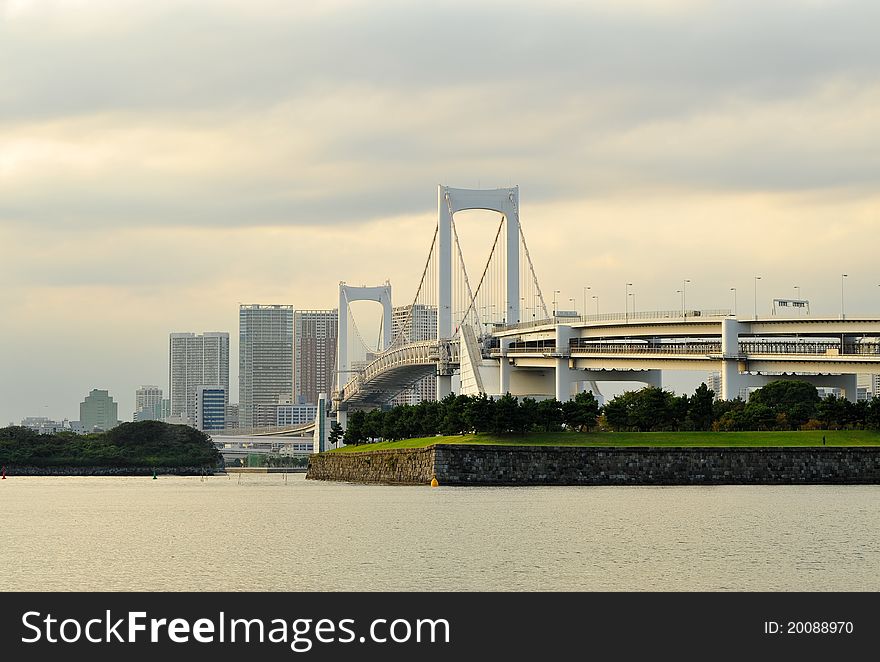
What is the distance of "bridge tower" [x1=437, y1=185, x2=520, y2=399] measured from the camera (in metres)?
106

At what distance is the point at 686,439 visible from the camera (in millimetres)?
67000

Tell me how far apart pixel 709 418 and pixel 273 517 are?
2960 centimetres

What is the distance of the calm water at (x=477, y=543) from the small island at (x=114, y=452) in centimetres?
7987

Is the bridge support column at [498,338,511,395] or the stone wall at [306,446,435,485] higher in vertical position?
the bridge support column at [498,338,511,395]

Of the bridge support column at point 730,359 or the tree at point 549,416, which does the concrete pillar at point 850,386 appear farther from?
the tree at point 549,416

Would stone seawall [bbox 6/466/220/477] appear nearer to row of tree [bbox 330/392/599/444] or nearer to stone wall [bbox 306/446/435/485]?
stone wall [bbox 306/446/435/485]

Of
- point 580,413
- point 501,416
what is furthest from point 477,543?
point 580,413

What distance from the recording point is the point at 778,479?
63625 mm

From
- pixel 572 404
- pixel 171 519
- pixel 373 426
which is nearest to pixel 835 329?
pixel 572 404

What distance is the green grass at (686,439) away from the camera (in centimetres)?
6612

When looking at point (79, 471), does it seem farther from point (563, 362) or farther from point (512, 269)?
point (563, 362)

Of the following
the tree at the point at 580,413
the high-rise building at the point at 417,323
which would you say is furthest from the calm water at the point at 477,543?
the high-rise building at the point at 417,323

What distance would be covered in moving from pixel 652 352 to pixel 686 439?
21.3 meters

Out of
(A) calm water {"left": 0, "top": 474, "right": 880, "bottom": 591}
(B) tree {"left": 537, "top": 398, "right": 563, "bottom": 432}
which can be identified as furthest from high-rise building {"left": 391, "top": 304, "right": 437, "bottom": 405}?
(A) calm water {"left": 0, "top": 474, "right": 880, "bottom": 591}
